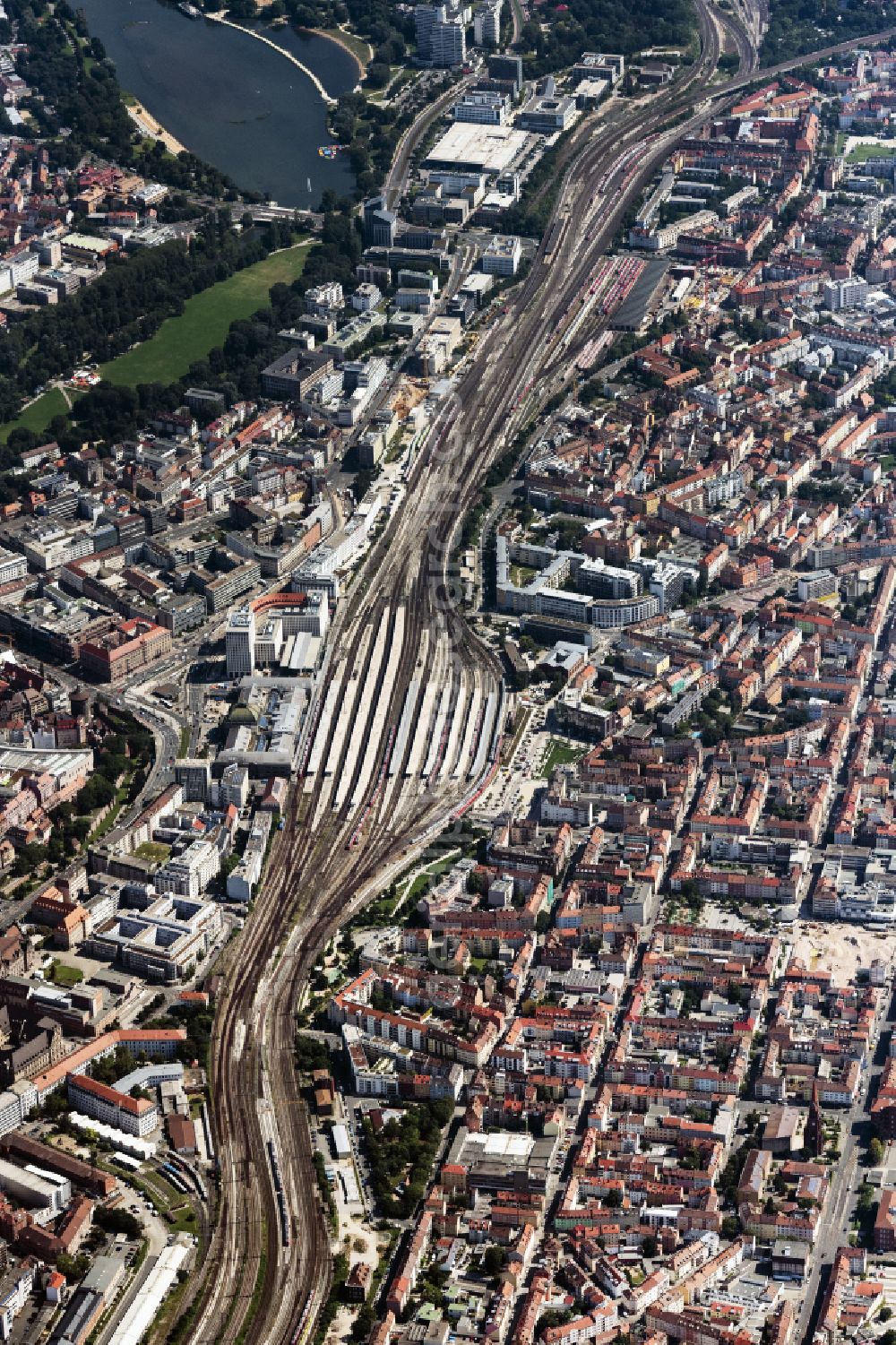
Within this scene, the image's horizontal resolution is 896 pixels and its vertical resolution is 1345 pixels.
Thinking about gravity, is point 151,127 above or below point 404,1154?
above

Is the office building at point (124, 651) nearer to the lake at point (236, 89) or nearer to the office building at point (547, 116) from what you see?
the lake at point (236, 89)

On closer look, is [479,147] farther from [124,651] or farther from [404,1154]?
[404,1154]

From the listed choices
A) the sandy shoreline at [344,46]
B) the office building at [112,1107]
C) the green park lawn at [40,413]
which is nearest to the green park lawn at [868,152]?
the sandy shoreline at [344,46]

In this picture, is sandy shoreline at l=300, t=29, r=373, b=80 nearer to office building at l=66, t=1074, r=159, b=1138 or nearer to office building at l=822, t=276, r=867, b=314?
office building at l=822, t=276, r=867, b=314

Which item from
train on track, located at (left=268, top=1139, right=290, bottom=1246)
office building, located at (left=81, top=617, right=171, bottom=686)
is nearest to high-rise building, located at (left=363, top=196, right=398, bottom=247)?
office building, located at (left=81, top=617, right=171, bottom=686)

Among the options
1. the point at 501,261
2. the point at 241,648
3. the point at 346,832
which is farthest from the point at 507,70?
the point at 346,832

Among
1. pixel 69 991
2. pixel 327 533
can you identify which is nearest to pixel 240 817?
pixel 69 991

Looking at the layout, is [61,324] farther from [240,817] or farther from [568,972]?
[568,972]
